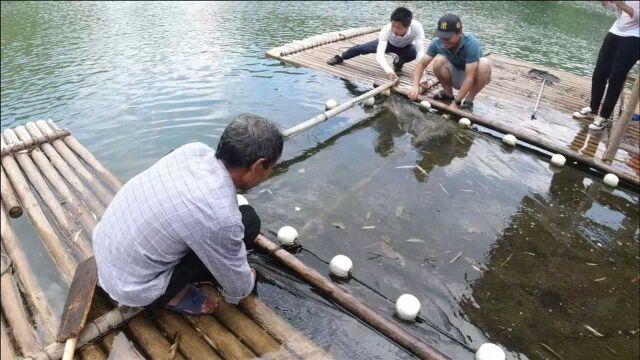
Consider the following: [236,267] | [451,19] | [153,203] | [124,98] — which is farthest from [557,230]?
[124,98]

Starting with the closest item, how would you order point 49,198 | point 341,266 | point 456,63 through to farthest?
point 341,266
point 49,198
point 456,63

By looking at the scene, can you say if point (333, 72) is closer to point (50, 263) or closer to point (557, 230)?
point (557, 230)

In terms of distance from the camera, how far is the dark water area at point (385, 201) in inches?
123

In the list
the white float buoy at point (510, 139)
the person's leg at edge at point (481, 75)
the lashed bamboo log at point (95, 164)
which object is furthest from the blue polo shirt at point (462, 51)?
the lashed bamboo log at point (95, 164)

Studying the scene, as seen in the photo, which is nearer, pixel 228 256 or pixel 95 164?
Result: pixel 228 256

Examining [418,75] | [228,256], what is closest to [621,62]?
[418,75]

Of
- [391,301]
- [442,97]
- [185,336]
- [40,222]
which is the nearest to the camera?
[185,336]

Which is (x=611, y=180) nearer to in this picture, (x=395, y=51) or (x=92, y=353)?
(x=395, y=51)

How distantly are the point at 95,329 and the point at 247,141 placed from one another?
1614 millimetres

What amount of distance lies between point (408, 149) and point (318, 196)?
5.56 ft

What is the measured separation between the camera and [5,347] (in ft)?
8.94

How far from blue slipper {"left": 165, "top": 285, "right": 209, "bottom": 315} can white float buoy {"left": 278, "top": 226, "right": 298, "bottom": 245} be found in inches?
41.7

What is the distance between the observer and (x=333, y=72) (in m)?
8.05

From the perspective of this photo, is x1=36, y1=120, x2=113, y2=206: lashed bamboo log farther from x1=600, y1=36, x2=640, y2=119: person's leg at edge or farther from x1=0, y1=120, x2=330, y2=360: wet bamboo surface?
x1=600, y1=36, x2=640, y2=119: person's leg at edge
